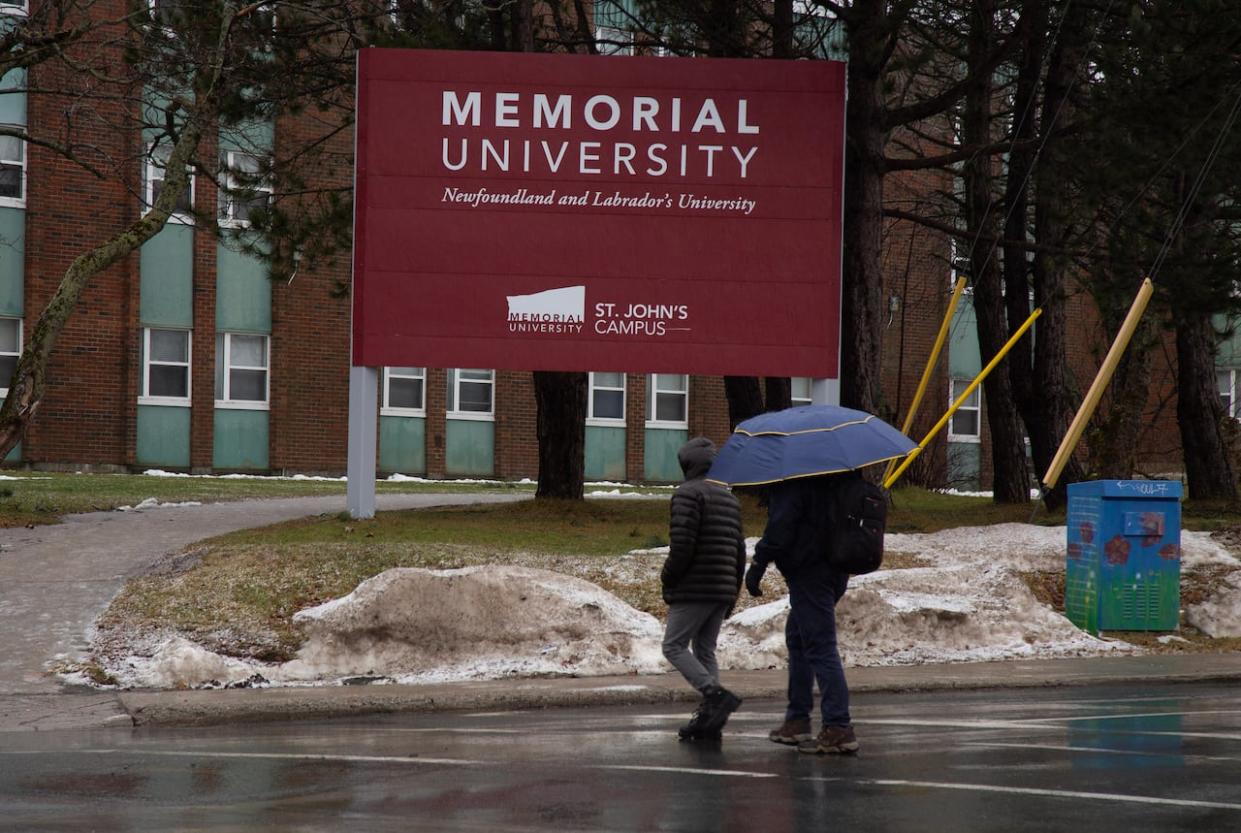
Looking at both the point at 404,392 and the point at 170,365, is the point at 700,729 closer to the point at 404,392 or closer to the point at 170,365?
the point at 170,365

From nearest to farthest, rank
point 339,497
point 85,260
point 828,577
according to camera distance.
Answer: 1. point 828,577
2. point 85,260
3. point 339,497

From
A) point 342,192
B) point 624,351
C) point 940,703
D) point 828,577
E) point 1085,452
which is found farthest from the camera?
point 1085,452

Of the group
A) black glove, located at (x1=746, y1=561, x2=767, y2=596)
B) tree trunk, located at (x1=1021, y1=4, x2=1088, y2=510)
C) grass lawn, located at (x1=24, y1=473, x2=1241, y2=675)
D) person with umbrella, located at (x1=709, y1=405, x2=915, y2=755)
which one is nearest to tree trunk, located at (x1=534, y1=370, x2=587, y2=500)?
grass lawn, located at (x1=24, y1=473, x2=1241, y2=675)

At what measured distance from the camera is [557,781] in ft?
24.6

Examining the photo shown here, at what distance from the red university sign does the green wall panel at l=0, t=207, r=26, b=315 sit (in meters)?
17.5

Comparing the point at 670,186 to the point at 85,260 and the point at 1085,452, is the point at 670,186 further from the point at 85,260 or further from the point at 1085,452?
the point at 1085,452

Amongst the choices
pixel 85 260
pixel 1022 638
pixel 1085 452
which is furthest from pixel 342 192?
pixel 1085 452

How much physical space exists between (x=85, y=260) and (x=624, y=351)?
6849 mm

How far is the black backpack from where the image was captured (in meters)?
8.09

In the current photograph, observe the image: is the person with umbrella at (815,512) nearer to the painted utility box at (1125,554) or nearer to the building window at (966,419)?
the painted utility box at (1125,554)

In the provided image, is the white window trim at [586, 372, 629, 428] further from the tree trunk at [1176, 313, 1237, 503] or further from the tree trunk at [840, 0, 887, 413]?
the tree trunk at [840, 0, 887, 413]

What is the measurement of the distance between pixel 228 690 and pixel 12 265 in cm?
Answer: 2451

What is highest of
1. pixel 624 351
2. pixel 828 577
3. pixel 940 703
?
pixel 624 351

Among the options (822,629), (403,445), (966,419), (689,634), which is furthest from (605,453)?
(822,629)
